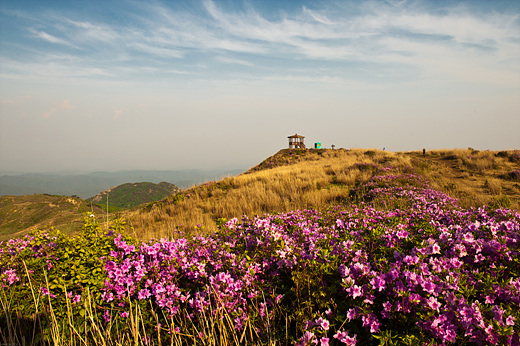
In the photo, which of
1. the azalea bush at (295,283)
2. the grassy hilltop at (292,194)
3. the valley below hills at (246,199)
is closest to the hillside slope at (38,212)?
the valley below hills at (246,199)

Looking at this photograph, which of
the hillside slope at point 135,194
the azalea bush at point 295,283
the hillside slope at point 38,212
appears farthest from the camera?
the hillside slope at point 135,194

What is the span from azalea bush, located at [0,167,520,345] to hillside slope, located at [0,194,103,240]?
8.08 metres

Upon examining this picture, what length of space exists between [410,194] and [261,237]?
6.00 meters

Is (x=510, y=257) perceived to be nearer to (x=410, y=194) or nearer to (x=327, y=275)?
(x=327, y=275)

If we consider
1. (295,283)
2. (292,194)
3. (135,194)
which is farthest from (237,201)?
(135,194)

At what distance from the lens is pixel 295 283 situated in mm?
2654

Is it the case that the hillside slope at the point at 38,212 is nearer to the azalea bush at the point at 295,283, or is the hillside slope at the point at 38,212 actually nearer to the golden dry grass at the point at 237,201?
the golden dry grass at the point at 237,201

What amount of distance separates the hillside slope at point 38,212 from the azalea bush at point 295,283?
26.5 ft

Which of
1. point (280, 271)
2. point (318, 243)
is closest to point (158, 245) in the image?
point (280, 271)

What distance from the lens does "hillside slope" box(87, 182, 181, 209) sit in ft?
82.9

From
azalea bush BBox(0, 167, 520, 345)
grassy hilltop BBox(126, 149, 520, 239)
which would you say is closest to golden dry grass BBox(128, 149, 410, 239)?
grassy hilltop BBox(126, 149, 520, 239)

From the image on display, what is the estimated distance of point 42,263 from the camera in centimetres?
313

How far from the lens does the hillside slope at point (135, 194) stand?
2526cm

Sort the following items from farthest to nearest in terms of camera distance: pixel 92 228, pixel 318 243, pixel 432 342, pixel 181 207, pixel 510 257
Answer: pixel 181 207, pixel 92 228, pixel 318 243, pixel 510 257, pixel 432 342
